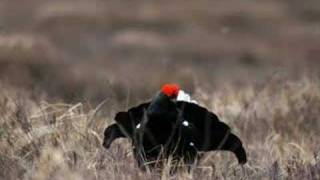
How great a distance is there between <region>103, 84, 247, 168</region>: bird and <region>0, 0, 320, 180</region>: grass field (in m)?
0.13

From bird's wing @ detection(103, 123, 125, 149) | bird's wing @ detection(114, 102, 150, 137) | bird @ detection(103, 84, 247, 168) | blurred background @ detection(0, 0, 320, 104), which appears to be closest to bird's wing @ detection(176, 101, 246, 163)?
bird @ detection(103, 84, 247, 168)

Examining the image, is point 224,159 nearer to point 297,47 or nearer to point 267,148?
point 267,148

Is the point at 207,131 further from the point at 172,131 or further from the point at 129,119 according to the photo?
the point at 129,119

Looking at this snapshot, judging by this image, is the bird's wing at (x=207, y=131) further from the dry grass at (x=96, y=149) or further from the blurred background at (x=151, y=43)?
the blurred background at (x=151, y=43)

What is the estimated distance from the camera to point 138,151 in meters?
7.38

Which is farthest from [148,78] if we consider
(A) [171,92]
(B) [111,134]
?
(A) [171,92]

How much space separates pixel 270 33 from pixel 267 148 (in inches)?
867

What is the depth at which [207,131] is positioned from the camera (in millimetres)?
7516

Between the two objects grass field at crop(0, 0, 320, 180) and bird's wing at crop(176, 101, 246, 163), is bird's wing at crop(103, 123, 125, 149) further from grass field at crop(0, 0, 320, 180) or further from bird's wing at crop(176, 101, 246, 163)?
bird's wing at crop(176, 101, 246, 163)

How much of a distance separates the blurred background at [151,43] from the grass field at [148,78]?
0.04 m

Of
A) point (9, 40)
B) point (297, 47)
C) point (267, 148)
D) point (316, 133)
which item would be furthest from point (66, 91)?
point (297, 47)

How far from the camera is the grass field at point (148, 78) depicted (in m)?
7.42

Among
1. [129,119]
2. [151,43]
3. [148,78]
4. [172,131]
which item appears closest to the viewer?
[172,131]

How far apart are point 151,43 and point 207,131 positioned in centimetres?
2036
